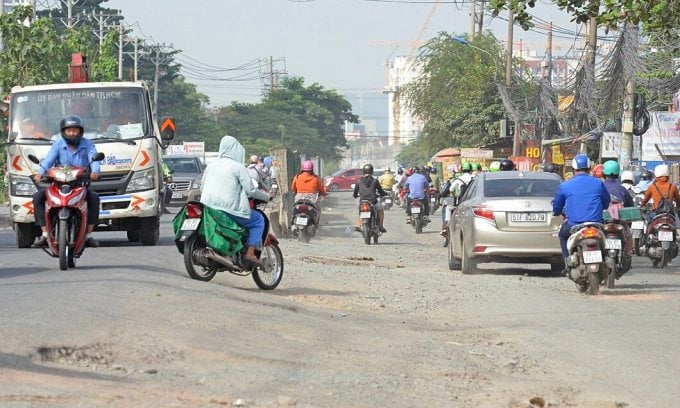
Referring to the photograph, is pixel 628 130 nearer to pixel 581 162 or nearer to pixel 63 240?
pixel 581 162

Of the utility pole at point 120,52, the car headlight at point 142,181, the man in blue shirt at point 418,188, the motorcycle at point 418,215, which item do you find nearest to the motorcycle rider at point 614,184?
the car headlight at point 142,181

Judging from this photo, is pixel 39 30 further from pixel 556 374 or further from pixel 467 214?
pixel 556 374

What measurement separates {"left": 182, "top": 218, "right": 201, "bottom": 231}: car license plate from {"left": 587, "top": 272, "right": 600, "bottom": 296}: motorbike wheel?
4.54 metres

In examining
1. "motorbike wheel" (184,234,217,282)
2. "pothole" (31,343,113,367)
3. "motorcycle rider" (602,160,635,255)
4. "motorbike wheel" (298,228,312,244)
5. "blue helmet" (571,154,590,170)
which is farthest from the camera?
"motorbike wheel" (298,228,312,244)

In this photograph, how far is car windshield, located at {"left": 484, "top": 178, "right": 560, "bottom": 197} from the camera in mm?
17812

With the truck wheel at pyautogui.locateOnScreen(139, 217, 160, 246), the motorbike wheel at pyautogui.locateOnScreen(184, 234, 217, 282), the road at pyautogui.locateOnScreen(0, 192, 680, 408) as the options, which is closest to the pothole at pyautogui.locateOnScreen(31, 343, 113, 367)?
the road at pyautogui.locateOnScreen(0, 192, 680, 408)

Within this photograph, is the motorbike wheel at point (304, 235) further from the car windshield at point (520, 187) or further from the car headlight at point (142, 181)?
the car windshield at point (520, 187)

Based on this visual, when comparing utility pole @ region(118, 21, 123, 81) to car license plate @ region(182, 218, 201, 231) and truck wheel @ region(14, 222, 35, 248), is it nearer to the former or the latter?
truck wheel @ region(14, 222, 35, 248)

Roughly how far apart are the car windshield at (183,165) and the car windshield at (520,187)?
26972 millimetres

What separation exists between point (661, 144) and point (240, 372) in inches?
1188

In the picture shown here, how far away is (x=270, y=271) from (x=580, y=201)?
3.80 meters

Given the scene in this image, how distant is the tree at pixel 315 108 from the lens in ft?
379

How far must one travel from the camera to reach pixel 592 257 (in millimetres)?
14375

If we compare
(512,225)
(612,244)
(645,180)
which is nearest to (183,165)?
(645,180)
